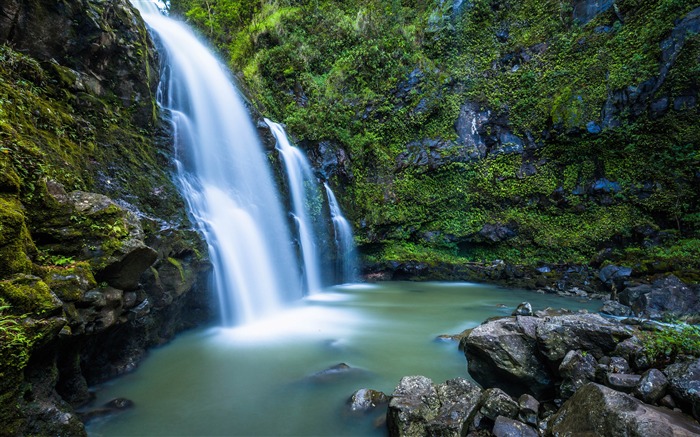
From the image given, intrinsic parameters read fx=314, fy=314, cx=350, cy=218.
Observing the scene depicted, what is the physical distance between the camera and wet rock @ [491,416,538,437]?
2.74 metres

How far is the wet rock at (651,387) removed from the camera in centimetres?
254

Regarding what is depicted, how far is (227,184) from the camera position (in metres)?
9.26

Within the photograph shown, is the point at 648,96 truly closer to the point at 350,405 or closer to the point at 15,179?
the point at 350,405

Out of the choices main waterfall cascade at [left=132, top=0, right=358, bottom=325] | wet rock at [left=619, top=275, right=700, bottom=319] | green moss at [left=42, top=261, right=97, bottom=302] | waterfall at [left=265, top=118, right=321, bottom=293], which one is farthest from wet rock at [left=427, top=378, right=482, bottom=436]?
waterfall at [left=265, top=118, right=321, bottom=293]

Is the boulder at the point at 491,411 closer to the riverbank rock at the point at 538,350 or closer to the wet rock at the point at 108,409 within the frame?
the riverbank rock at the point at 538,350

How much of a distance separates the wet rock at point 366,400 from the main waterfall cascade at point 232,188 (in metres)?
4.35

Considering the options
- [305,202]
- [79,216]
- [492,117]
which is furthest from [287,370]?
[492,117]

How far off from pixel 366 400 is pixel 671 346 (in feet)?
10.2

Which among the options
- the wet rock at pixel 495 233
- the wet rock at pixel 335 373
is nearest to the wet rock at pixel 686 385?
the wet rock at pixel 335 373

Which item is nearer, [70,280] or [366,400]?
[70,280]

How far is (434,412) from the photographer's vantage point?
326cm

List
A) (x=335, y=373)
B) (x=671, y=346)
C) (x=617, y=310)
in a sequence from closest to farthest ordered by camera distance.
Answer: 1. (x=671, y=346)
2. (x=335, y=373)
3. (x=617, y=310)

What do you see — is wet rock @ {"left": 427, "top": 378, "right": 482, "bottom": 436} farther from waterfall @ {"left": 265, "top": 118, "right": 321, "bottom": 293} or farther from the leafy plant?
waterfall @ {"left": 265, "top": 118, "right": 321, "bottom": 293}

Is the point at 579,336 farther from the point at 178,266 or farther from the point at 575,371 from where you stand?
the point at 178,266
